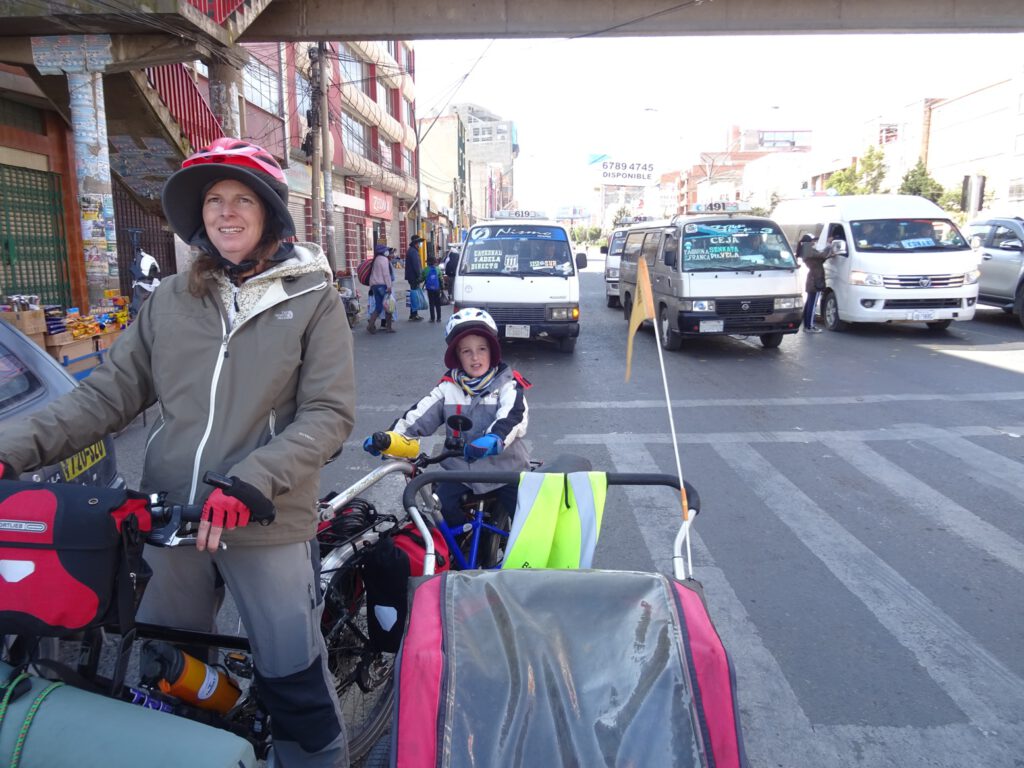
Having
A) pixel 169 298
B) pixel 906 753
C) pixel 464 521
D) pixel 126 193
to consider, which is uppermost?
pixel 126 193

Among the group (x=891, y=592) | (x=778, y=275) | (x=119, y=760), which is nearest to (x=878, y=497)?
(x=891, y=592)

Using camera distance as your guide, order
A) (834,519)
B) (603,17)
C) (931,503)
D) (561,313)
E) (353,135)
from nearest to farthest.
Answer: (834,519) → (931,503) → (561,313) → (603,17) → (353,135)

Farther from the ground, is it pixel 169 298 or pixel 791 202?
pixel 791 202

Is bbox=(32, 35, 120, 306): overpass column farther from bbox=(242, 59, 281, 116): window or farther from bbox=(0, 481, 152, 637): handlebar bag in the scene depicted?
bbox=(242, 59, 281, 116): window

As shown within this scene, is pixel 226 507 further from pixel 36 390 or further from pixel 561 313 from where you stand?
pixel 561 313

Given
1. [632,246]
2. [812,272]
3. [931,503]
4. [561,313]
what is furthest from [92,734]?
[632,246]

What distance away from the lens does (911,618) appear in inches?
156

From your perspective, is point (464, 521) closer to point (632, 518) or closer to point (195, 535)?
point (195, 535)

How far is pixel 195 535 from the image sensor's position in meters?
1.90

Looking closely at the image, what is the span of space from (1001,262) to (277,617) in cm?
1645

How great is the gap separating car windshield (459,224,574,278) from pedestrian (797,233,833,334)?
4.72 metres

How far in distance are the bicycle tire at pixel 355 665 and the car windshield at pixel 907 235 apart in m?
13.2

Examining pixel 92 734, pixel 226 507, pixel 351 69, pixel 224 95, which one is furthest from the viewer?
pixel 351 69

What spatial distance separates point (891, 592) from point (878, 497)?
A: 1634mm
